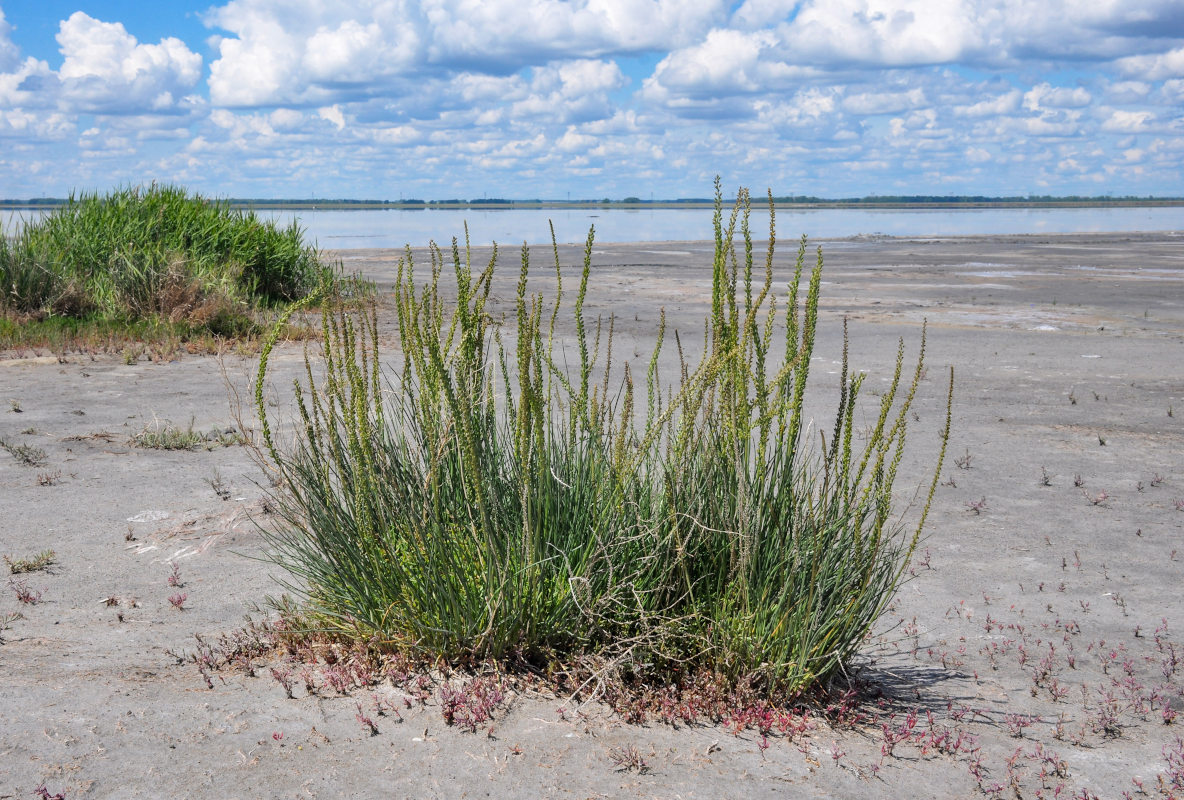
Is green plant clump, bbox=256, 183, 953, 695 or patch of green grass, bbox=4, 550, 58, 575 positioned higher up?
green plant clump, bbox=256, 183, 953, 695

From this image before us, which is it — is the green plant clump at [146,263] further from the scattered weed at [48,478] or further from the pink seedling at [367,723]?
the pink seedling at [367,723]

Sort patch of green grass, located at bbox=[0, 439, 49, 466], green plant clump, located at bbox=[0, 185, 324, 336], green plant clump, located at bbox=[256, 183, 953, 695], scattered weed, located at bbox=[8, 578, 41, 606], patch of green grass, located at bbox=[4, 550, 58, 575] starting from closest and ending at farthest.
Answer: green plant clump, located at bbox=[256, 183, 953, 695] → scattered weed, located at bbox=[8, 578, 41, 606] → patch of green grass, located at bbox=[4, 550, 58, 575] → patch of green grass, located at bbox=[0, 439, 49, 466] → green plant clump, located at bbox=[0, 185, 324, 336]

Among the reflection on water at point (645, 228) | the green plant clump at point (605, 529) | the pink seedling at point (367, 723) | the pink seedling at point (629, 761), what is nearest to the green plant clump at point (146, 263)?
the reflection on water at point (645, 228)

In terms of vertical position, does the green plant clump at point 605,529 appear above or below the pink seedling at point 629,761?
above

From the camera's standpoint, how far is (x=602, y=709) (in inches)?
137

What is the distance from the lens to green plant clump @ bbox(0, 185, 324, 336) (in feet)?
45.6

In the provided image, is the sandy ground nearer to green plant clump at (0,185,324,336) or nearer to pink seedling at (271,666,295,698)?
pink seedling at (271,666,295,698)

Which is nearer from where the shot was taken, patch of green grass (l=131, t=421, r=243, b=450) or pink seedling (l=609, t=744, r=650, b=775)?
pink seedling (l=609, t=744, r=650, b=775)

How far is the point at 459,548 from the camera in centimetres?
366

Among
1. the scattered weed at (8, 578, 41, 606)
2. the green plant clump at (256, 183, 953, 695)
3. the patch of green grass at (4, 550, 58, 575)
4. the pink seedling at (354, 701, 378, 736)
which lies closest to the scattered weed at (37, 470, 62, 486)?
the patch of green grass at (4, 550, 58, 575)

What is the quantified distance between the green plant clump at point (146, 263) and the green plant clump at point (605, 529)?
9.39m

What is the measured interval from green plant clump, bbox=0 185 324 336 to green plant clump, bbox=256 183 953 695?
939 cm

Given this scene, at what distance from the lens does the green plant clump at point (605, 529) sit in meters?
3.50

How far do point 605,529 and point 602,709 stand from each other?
624 mm
